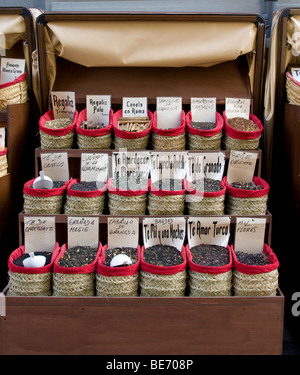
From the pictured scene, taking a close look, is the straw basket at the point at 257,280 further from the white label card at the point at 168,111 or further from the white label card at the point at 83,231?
the white label card at the point at 168,111

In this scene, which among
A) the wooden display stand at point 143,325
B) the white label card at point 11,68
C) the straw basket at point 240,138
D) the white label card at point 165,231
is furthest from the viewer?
the white label card at point 11,68

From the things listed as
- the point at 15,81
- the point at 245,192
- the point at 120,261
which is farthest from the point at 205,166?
the point at 15,81

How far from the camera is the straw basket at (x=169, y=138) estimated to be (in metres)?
2.34

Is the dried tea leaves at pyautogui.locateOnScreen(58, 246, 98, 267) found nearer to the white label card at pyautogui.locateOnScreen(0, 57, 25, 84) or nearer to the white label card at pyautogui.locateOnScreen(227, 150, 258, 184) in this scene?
the white label card at pyautogui.locateOnScreen(227, 150, 258, 184)

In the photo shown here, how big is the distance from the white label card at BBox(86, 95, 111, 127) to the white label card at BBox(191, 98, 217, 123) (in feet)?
1.57

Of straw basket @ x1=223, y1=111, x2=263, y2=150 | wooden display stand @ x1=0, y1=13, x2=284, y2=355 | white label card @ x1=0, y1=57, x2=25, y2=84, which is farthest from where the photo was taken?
white label card @ x1=0, y1=57, x2=25, y2=84

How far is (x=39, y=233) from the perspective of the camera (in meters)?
2.19

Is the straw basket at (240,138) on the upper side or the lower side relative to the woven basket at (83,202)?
upper

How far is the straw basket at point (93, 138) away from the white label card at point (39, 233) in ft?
1.46

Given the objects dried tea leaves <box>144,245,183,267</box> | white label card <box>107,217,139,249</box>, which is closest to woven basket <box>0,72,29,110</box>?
white label card <box>107,217,139,249</box>

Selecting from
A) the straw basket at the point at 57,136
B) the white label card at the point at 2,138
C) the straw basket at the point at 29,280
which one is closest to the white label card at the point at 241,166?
the straw basket at the point at 57,136

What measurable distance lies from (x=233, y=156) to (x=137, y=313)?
945 millimetres

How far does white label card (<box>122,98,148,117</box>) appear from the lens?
2512mm
